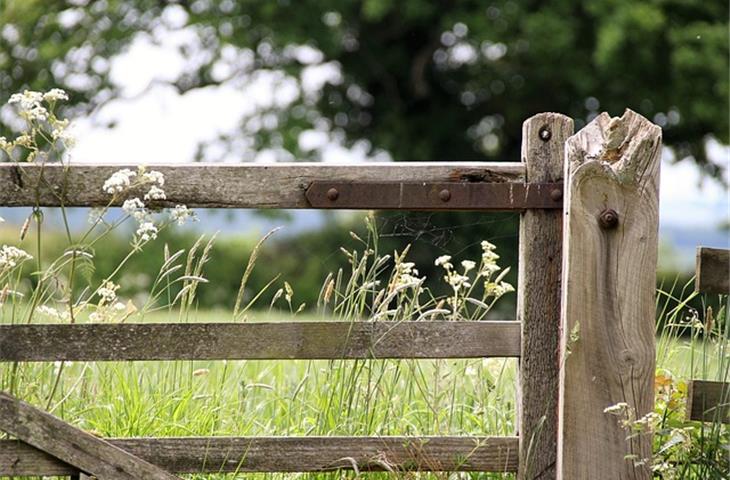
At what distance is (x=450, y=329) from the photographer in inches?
125

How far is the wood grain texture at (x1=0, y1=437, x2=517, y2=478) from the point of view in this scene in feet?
10.3

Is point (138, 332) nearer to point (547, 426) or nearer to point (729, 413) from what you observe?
point (547, 426)

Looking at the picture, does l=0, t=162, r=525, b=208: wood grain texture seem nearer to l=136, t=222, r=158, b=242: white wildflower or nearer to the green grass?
l=136, t=222, r=158, b=242: white wildflower

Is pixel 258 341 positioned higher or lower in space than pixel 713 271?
lower

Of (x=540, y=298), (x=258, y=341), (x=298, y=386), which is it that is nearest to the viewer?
(x=258, y=341)

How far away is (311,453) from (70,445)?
0.73m

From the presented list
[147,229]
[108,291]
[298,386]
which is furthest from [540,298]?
[108,291]

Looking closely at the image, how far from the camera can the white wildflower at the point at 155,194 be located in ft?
10.2

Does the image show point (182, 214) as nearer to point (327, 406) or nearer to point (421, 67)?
point (327, 406)

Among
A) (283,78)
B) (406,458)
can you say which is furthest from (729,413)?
→ (283,78)

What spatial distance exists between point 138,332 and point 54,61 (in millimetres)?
14327

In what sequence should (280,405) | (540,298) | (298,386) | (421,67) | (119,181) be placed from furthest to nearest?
(421,67) → (280,405) → (298,386) → (540,298) → (119,181)

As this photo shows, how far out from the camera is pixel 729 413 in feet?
11.0

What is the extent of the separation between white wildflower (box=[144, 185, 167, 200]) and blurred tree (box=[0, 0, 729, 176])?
11.7m
